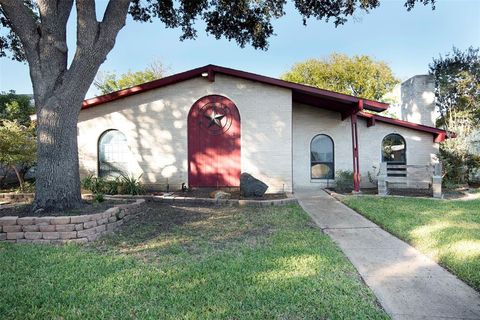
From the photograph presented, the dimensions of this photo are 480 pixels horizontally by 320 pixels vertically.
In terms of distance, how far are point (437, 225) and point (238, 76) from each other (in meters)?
7.37

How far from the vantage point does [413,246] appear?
4.76 m

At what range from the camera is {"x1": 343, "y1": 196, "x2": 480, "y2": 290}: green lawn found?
3.98 meters

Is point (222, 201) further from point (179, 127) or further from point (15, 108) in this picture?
point (15, 108)

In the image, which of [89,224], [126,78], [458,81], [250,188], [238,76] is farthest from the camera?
[126,78]

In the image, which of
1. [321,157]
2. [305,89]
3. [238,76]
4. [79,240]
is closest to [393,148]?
[321,157]

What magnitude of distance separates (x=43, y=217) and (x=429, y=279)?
608 cm

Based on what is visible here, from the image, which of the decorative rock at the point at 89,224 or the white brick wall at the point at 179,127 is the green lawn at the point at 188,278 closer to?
the decorative rock at the point at 89,224

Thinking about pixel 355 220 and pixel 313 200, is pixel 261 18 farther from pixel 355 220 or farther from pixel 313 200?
pixel 355 220

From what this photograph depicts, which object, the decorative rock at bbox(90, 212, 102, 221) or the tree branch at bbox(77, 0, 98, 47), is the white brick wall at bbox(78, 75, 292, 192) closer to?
the tree branch at bbox(77, 0, 98, 47)

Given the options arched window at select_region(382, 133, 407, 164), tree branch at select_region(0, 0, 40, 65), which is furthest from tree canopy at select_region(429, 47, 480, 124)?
tree branch at select_region(0, 0, 40, 65)

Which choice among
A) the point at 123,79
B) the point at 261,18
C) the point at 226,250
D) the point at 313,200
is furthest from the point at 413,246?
the point at 123,79

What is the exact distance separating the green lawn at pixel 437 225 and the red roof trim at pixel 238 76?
3136mm

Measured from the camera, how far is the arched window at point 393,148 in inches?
475

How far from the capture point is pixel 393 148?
12.1m
